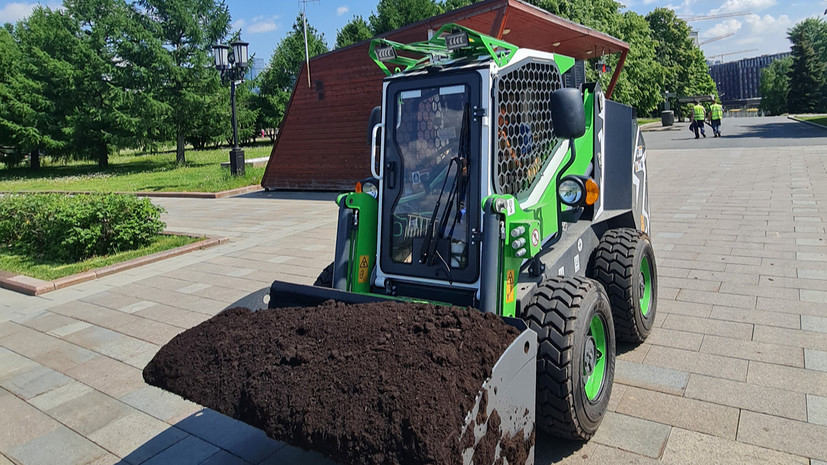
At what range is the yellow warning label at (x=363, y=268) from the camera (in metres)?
3.97

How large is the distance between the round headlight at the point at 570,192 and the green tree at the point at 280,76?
5006cm

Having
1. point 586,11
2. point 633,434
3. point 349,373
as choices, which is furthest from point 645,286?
point 586,11

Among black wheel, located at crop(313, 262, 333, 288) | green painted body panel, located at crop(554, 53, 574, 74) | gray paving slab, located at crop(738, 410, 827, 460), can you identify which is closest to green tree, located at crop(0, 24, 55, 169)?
black wheel, located at crop(313, 262, 333, 288)

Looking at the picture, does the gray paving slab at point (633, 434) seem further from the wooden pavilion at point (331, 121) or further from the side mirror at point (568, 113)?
the wooden pavilion at point (331, 121)

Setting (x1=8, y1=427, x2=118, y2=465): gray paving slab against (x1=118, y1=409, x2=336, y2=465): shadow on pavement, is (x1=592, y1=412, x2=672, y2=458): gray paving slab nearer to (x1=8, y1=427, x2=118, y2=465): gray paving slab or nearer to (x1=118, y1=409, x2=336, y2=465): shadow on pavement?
(x1=118, y1=409, x2=336, y2=465): shadow on pavement

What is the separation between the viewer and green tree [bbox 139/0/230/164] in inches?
1157

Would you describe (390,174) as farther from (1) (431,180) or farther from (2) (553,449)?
(2) (553,449)

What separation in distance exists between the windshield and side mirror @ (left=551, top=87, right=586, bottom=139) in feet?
1.79

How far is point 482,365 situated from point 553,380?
652 mm

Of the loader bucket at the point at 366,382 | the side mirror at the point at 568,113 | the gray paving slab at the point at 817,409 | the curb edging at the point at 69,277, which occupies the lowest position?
the gray paving slab at the point at 817,409

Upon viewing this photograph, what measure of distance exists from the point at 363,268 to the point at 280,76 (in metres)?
51.7

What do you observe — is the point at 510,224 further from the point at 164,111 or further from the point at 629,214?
the point at 164,111

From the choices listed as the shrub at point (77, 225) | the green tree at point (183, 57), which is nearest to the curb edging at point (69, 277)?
the shrub at point (77, 225)

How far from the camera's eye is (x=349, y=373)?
8.30 feet
